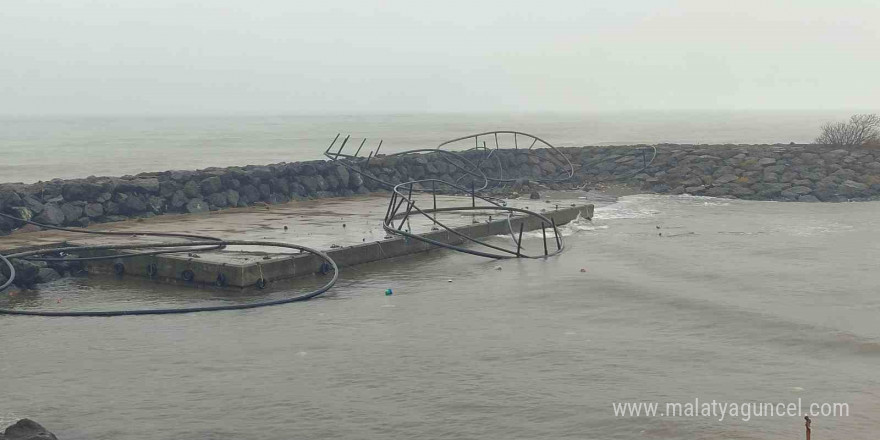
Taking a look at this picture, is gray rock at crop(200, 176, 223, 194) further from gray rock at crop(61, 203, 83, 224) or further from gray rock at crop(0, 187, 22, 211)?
gray rock at crop(0, 187, 22, 211)

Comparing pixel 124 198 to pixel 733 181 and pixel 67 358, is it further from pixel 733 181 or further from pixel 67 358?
pixel 733 181

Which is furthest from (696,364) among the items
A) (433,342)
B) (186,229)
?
(186,229)

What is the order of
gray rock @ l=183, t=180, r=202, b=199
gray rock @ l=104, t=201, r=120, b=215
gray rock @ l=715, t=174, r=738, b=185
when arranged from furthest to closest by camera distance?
gray rock @ l=715, t=174, r=738, b=185
gray rock @ l=183, t=180, r=202, b=199
gray rock @ l=104, t=201, r=120, b=215

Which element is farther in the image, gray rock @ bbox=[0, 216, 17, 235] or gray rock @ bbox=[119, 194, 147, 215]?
gray rock @ bbox=[119, 194, 147, 215]

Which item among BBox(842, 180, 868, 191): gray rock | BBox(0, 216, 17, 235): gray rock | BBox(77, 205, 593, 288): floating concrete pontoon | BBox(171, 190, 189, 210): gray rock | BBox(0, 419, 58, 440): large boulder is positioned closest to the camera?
BBox(0, 419, 58, 440): large boulder

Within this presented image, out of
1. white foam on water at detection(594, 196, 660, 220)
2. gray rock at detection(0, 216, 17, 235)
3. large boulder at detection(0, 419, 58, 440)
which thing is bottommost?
large boulder at detection(0, 419, 58, 440)

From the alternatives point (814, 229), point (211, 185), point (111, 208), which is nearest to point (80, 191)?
point (111, 208)

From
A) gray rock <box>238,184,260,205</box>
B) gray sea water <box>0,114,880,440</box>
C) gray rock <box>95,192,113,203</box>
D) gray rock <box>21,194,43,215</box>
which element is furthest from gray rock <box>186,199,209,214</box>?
gray sea water <box>0,114,880,440</box>
